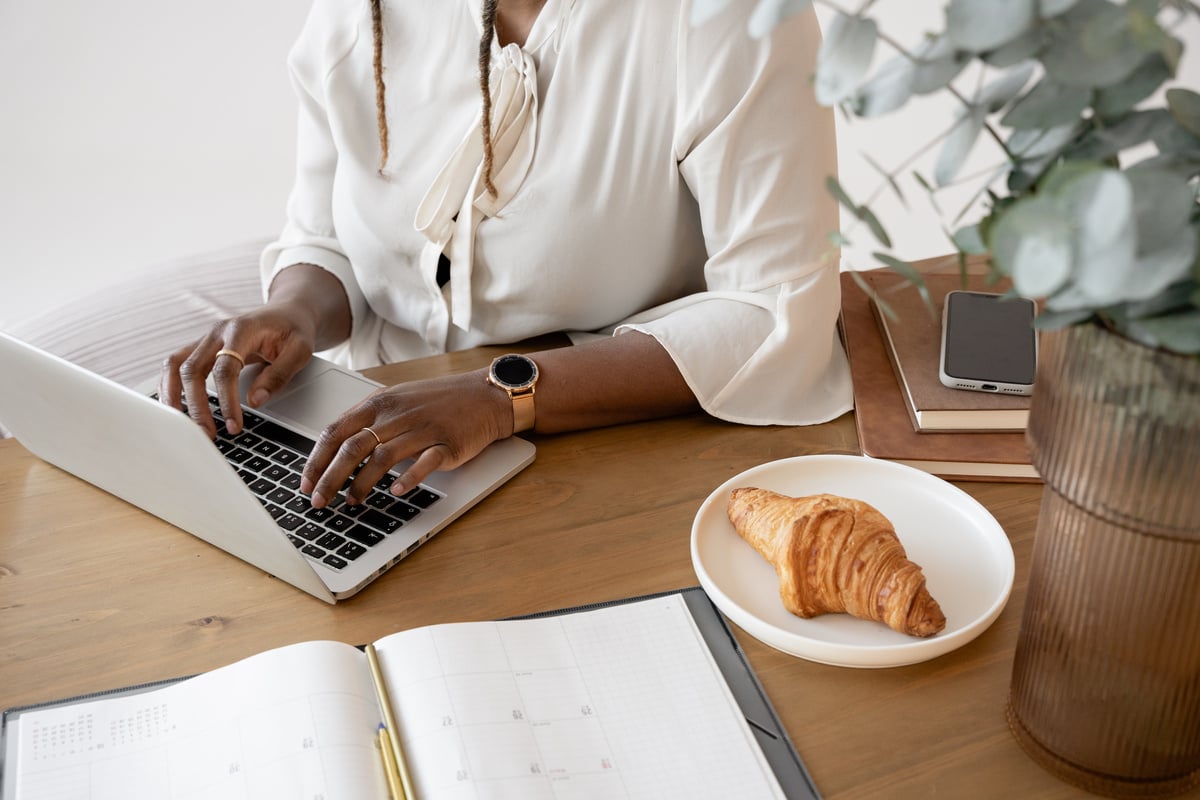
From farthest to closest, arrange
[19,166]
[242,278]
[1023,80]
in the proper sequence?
1. [19,166]
2. [242,278]
3. [1023,80]

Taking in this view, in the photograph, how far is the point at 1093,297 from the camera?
1.40 ft

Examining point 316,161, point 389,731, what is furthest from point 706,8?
point 316,161

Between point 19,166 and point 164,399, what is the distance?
2.36 metres

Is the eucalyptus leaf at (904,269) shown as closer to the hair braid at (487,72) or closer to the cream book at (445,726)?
the cream book at (445,726)

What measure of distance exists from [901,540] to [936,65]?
0.49m

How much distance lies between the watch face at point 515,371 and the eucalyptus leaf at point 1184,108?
0.67 m

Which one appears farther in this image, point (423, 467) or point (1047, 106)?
point (423, 467)

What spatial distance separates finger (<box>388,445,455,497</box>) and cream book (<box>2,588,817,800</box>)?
0.63ft

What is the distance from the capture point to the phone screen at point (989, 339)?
1.01m

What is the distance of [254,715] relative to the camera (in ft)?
2.33

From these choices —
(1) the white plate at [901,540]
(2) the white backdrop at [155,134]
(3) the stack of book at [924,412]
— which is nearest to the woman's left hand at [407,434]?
(1) the white plate at [901,540]

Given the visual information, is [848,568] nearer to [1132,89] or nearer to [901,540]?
[901,540]

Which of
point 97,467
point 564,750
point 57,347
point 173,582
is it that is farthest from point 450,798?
point 57,347

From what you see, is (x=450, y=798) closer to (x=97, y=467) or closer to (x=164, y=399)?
(x=97, y=467)
